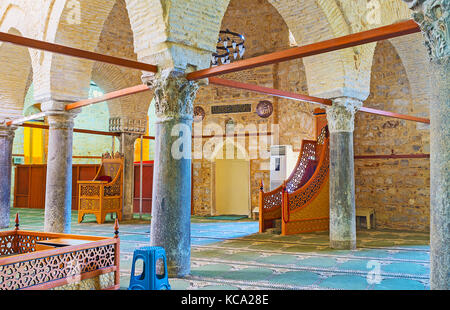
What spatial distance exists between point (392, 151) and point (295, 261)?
5.06m

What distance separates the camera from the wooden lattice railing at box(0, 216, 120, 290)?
135 inches

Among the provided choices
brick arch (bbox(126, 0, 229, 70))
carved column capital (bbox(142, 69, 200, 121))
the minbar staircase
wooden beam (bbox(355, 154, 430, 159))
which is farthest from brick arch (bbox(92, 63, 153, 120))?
carved column capital (bbox(142, 69, 200, 121))

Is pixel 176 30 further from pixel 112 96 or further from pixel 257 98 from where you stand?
pixel 257 98

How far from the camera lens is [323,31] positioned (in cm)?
677

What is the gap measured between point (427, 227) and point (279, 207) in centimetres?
335

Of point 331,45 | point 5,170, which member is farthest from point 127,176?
point 331,45

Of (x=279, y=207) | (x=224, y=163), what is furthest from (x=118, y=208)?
(x=279, y=207)

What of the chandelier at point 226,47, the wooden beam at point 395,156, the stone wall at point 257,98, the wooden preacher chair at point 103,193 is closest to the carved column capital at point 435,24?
the chandelier at point 226,47

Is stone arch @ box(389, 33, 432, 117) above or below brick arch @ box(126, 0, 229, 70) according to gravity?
above

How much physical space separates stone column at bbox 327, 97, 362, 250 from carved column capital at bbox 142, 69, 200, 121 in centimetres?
292

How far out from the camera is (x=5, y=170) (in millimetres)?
9820

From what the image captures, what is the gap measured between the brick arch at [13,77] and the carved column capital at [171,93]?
213 inches

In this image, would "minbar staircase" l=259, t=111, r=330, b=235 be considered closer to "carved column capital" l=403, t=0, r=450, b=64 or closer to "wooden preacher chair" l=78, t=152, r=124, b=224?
"wooden preacher chair" l=78, t=152, r=124, b=224
